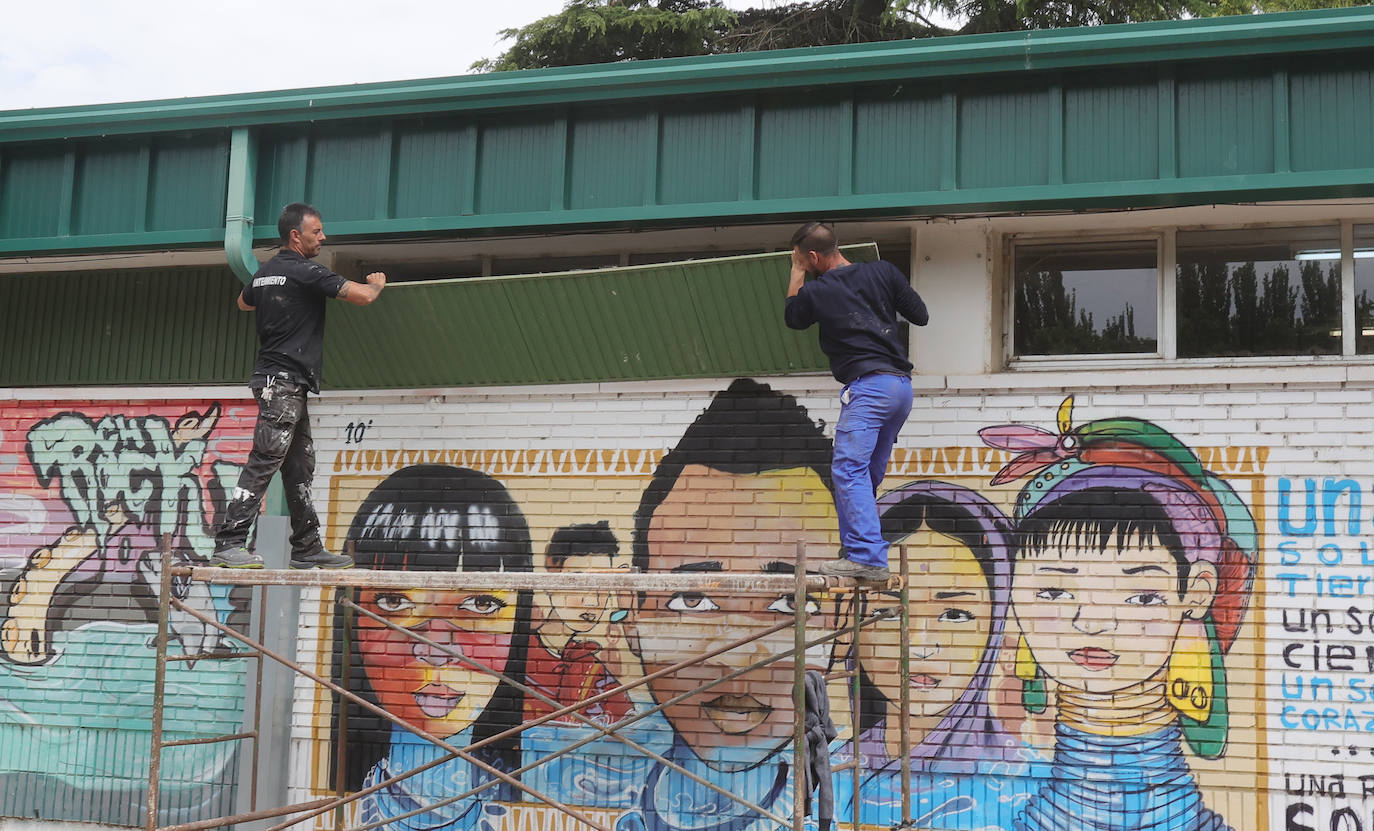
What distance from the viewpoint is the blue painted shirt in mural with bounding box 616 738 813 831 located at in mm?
7344

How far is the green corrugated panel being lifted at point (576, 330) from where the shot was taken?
750 cm

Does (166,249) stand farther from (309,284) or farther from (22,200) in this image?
(309,284)

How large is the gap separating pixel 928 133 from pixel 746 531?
2.65 metres

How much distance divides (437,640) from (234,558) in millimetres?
1781

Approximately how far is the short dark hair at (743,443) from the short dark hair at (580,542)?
0.18 metres

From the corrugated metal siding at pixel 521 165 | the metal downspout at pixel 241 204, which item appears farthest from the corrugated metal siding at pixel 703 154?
the metal downspout at pixel 241 204

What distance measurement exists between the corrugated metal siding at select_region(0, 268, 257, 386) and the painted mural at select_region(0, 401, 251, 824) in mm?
276

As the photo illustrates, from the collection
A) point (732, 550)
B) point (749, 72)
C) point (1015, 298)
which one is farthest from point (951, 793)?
point (749, 72)

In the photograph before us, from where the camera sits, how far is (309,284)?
6.76 meters

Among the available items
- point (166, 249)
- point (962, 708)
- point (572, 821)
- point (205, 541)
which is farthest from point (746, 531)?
point (166, 249)

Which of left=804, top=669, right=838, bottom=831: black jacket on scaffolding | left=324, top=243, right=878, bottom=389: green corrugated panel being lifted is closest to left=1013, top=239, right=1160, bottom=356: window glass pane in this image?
left=324, top=243, right=878, bottom=389: green corrugated panel being lifted

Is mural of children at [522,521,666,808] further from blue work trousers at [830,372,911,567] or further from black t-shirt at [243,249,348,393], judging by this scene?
blue work trousers at [830,372,911,567]

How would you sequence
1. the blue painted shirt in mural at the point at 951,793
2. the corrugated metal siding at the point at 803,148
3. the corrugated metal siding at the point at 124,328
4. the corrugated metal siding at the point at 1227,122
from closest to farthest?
the corrugated metal siding at the point at 1227,122 → the blue painted shirt in mural at the point at 951,793 → the corrugated metal siding at the point at 803,148 → the corrugated metal siding at the point at 124,328

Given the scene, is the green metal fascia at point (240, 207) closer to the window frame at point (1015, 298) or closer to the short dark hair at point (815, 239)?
the short dark hair at point (815, 239)
